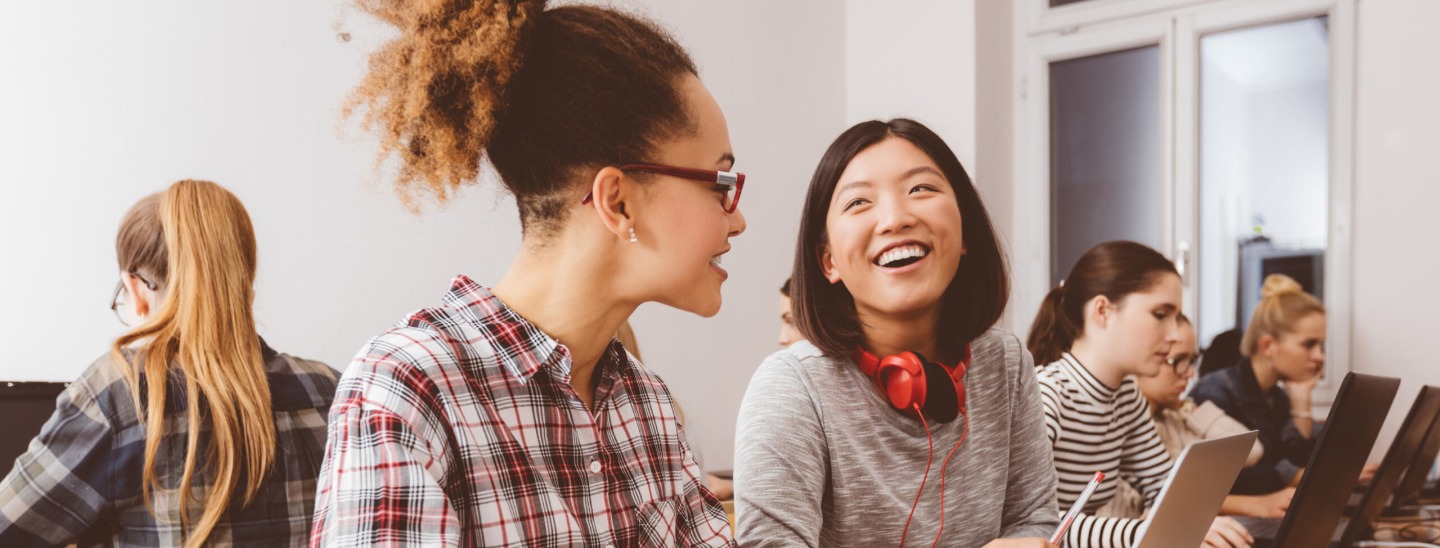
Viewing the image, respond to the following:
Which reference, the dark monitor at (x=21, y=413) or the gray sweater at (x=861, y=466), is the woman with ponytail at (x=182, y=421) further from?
the gray sweater at (x=861, y=466)

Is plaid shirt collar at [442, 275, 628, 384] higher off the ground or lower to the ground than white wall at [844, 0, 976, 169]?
lower

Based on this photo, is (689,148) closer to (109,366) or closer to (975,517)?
(975,517)

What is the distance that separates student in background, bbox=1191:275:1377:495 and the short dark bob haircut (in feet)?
8.41

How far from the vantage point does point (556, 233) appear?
39.3 inches

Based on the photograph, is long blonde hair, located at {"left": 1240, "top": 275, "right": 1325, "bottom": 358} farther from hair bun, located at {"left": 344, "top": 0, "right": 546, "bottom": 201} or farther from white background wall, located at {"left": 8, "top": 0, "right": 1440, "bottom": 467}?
hair bun, located at {"left": 344, "top": 0, "right": 546, "bottom": 201}

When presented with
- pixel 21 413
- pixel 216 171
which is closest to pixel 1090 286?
pixel 21 413

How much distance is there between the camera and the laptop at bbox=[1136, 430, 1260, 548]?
1.14 metres

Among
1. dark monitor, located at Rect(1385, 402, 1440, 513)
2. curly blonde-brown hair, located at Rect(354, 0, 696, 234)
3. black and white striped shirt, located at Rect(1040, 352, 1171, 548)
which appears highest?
curly blonde-brown hair, located at Rect(354, 0, 696, 234)

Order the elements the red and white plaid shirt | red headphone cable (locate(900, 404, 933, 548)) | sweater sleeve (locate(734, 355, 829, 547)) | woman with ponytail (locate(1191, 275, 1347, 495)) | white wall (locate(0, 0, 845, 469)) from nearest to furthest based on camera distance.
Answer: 1. the red and white plaid shirt
2. sweater sleeve (locate(734, 355, 829, 547))
3. red headphone cable (locate(900, 404, 933, 548))
4. white wall (locate(0, 0, 845, 469))
5. woman with ponytail (locate(1191, 275, 1347, 495))

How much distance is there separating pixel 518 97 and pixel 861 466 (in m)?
0.67

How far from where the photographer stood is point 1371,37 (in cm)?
405

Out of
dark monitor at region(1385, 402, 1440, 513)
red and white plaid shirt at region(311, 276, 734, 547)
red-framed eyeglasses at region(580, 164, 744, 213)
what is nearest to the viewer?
red and white plaid shirt at region(311, 276, 734, 547)

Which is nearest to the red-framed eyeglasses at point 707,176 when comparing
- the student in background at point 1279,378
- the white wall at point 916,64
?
the student in background at point 1279,378

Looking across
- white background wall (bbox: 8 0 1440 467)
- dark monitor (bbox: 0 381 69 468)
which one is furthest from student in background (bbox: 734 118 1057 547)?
dark monitor (bbox: 0 381 69 468)
